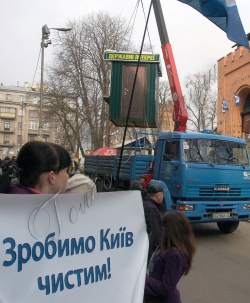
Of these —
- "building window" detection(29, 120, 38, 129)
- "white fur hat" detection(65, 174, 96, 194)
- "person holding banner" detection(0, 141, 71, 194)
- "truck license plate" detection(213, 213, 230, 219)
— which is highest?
"building window" detection(29, 120, 38, 129)

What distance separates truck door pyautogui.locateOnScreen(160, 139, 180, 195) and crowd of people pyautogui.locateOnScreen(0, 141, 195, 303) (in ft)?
18.3

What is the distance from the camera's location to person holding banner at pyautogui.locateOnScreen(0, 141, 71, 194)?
6.25ft

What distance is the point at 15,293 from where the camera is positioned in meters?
1.61

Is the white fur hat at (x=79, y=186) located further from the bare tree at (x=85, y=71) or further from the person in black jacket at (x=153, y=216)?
the bare tree at (x=85, y=71)

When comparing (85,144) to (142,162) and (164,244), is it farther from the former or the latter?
(164,244)

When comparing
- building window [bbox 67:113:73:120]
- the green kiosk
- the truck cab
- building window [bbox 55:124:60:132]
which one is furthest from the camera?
building window [bbox 55:124:60:132]

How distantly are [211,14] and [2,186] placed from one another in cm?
454

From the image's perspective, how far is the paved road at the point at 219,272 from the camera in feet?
15.8

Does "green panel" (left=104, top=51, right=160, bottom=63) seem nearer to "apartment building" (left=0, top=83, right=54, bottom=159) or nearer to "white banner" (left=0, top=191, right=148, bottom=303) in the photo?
"white banner" (left=0, top=191, right=148, bottom=303)

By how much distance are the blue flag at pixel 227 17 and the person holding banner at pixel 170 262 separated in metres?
3.18

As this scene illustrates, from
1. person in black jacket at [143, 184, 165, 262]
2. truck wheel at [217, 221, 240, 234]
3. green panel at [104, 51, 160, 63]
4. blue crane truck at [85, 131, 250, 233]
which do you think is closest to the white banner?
person in black jacket at [143, 184, 165, 262]

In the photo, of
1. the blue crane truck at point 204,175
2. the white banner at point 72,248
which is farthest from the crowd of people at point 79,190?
the blue crane truck at point 204,175

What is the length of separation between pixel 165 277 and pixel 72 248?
80cm

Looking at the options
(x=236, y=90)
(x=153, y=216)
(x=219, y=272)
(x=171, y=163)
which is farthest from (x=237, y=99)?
(x=153, y=216)
